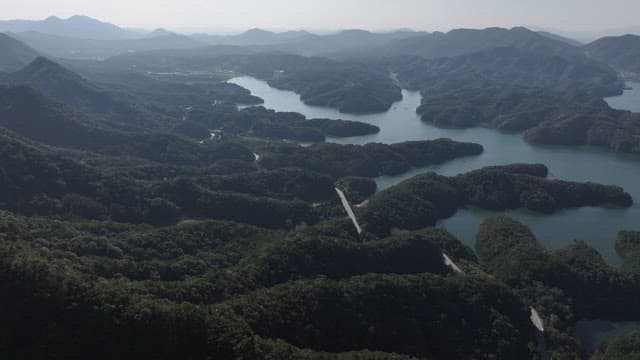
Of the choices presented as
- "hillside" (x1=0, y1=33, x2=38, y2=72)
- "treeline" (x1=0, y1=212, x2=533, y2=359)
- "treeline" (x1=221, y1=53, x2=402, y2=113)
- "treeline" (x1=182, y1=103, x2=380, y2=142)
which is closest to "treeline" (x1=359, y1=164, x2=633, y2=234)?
"treeline" (x1=0, y1=212, x2=533, y2=359)

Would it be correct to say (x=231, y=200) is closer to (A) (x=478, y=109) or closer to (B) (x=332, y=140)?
(B) (x=332, y=140)

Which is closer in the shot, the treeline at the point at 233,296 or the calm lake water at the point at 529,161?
the treeline at the point at 233,296

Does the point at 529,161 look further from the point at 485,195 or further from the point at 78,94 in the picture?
the point at 78,94

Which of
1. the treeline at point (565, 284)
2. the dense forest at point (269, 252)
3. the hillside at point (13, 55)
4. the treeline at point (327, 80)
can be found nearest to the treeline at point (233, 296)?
the dense forest at point (269, 252)

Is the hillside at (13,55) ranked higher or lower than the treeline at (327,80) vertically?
higher

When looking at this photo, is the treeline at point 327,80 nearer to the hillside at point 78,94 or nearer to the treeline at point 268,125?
the treeline at point 268,125

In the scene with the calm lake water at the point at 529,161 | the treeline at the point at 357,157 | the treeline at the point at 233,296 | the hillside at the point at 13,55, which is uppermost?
the hillside at the point at 13,55

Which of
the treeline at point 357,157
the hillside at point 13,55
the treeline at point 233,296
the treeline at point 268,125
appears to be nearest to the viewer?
the treeline at point 233,296
